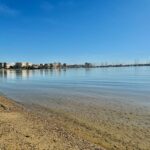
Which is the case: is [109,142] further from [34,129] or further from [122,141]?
[34,129]

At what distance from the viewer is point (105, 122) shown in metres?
14.9

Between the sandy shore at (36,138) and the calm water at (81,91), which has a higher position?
the sandy shore at (36,138)

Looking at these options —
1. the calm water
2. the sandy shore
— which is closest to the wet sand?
the sandy shore

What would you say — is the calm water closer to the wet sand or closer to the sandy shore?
the wet sand

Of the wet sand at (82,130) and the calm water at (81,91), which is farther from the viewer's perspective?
the calm water at (81,91)

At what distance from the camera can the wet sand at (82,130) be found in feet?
32.0

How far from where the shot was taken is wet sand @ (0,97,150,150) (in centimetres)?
975

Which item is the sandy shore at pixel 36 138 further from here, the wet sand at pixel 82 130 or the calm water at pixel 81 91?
the calm water at pixel 81 91

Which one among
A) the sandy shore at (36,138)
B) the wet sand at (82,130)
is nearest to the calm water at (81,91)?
the wet sand at (82,130)

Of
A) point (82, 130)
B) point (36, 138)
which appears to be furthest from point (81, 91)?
point (36, 138)

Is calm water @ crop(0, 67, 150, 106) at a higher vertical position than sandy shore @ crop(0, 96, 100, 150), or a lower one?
lower

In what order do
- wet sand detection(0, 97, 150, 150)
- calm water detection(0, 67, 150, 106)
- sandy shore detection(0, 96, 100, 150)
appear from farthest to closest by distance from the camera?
calm water detection(0, 67, 150, 106) < wet sand detection(0, 97, 150, 150) < sandy shore detection(0, 96, 100, 150)

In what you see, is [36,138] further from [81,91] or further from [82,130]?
[81,91]

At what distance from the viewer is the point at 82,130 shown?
13.0 m
